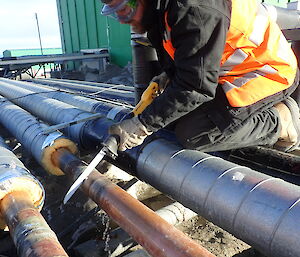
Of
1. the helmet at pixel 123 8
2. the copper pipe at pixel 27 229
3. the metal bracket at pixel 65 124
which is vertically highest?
the helmet at pixel 123 8

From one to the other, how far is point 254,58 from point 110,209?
4.80ft

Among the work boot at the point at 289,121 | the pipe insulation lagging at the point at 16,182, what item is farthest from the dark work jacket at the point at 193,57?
the pipe insulation lagging at the point at 16,182

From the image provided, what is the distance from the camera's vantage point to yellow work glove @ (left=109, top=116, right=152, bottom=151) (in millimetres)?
2195

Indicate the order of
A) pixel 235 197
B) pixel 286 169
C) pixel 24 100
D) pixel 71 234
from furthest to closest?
1. pixel 24 100
2. pixel 71 234
3. pixel 286 169
4. pixel 235 197

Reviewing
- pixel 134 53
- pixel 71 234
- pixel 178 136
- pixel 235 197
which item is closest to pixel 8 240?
pixel 71 234

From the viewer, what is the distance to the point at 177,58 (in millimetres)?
1935

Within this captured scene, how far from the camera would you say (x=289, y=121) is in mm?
2551

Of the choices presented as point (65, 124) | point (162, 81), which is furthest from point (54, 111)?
point (162, 81)

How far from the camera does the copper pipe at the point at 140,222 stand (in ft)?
4.76

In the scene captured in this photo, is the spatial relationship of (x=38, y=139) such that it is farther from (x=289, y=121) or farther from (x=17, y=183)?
(x=289, y=121)

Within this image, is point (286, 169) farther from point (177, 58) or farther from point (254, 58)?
point (177, 58)

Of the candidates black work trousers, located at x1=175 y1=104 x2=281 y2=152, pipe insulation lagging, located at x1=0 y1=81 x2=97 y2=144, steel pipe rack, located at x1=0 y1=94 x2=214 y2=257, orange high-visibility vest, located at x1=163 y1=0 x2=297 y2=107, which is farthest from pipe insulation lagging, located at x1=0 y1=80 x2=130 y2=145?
orange high-visibility vest, located at x1=163 y1=0 x2=297 y2=107

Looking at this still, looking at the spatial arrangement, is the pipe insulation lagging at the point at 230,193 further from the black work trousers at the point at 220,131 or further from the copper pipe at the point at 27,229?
the copper pipe at the point at 27,229

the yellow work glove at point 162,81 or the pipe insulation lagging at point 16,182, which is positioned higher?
the yellow work glove at point 162,81
